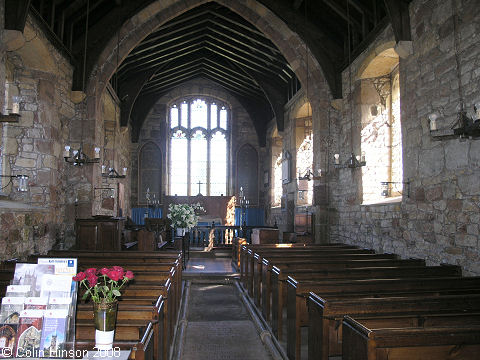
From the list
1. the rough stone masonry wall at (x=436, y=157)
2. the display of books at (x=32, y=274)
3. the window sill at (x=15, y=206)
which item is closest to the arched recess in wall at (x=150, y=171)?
the window sill at (x=15, y=206)

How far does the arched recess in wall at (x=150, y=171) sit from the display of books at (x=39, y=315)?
45.3ft

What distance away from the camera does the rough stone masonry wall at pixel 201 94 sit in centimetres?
1598

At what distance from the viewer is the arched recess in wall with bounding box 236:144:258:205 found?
16344 millimetres

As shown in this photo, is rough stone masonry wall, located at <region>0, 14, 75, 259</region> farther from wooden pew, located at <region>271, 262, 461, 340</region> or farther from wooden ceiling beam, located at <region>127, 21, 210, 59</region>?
wooden pew, located at <region>271, 262, 461, 340</region>

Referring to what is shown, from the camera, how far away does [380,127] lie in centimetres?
800

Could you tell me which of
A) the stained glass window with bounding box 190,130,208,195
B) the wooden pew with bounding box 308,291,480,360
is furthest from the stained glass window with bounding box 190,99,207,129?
the wooden pew with bounding box 308,291,480,360

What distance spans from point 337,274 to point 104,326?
9.29 ft

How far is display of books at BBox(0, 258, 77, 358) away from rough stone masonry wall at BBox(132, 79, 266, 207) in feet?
45.5

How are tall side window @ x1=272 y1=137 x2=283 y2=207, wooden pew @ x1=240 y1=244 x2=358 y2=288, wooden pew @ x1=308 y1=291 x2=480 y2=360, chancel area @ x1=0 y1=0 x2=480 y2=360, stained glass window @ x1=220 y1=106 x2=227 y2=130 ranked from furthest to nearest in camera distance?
stained glass window @ x1=220 y1=106 x2=227 y2=130 < tall side window @ x1=272 y1=137 x2=283 y2=207 < wooden pew @ x1=240 y1=244 x2=358 y2=288 < chancel area @ x1=0 y1=0 x2=480 y2=360 < wooden pew @ x1=308 y1=291 x2=480 y2=360

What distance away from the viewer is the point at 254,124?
1614 centimetres

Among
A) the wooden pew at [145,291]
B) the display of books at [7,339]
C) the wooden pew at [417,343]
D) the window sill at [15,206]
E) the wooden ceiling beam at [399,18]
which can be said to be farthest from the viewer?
the wooden ceiling beam at [399,18]

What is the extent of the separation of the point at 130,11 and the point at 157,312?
7711 millimetres

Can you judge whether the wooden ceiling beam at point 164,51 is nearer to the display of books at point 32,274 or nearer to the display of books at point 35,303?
the display of books at point 32,274

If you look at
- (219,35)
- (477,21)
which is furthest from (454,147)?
(219,35)
